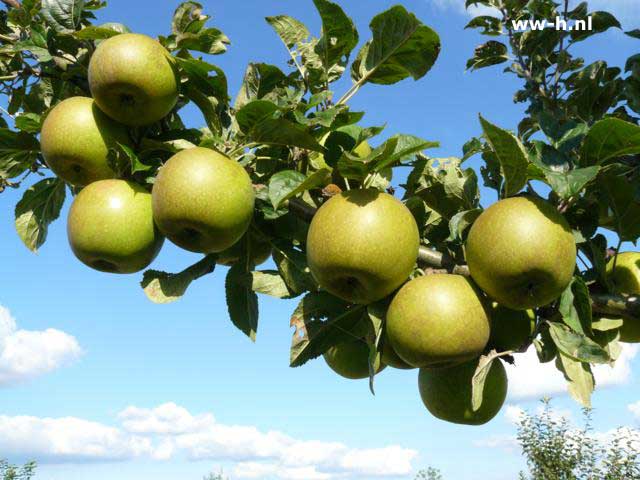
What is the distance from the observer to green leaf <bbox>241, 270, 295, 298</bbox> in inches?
74.0

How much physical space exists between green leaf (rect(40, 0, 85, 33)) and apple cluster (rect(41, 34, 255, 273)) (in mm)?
273

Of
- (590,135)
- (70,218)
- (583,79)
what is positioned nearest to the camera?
(590,135)

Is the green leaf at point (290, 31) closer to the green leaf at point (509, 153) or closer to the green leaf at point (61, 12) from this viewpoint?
the green leaf at point (61, 12)

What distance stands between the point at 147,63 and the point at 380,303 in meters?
0.99

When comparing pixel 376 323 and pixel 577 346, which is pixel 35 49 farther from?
pixel 577 346

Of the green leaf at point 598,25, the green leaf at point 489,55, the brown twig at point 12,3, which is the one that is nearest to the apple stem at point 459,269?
the brown twig at point 12,3

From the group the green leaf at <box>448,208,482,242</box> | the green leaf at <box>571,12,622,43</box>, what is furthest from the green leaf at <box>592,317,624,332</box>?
the green leaf at <box>571,12,622,43</box>

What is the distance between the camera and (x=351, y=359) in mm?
2186

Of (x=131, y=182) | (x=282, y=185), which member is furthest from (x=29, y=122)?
(x=282, y=185)

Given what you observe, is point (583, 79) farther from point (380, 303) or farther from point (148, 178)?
point (148, 178)

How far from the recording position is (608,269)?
2.03m

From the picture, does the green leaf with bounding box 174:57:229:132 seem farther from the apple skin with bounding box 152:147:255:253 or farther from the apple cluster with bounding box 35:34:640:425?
the apple skin with bounding box 152:147:255:253

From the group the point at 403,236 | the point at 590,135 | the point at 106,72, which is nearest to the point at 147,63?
the point at 106,72

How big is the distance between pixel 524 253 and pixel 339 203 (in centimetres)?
50
